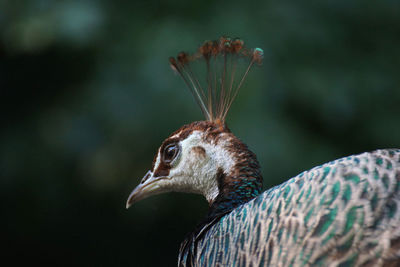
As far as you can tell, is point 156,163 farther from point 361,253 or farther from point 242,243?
point 361,253

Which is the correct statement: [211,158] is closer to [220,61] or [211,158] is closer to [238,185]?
[238,185]

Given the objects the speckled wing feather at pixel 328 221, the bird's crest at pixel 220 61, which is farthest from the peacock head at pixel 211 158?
the speckled wing feather at pixel 328 221

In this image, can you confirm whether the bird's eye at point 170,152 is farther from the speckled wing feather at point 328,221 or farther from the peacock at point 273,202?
the speckled wing feather at point 328,221

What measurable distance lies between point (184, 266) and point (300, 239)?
1.42ft

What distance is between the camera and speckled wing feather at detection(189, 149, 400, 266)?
1055 mm

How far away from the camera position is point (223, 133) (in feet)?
5.27

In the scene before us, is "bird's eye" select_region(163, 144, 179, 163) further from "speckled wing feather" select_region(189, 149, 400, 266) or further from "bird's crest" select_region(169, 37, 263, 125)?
"speckled wing feather" select_region(189, 149, 400, 266)

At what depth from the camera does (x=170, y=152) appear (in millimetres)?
1642

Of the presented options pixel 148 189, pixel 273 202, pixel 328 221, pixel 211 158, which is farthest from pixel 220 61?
pixel 328 221

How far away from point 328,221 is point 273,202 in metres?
0.16

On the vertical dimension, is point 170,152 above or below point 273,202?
above

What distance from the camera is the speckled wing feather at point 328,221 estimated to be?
3.46 feet

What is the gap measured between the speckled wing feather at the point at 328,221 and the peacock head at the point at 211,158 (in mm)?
228

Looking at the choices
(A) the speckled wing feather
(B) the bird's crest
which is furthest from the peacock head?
(A) the speckled wing feather
